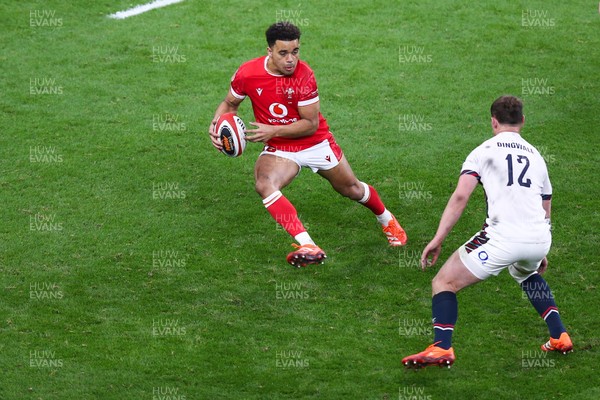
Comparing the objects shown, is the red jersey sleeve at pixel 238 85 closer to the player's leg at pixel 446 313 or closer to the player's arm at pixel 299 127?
the player's arm at pixel 299 127

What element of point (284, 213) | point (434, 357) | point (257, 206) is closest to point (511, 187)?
point (434, 357)

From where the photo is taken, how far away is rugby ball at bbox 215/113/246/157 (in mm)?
9922

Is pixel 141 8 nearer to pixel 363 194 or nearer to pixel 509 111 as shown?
pixel 363 194

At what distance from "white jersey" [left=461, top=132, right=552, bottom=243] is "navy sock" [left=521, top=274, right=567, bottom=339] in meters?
0.60

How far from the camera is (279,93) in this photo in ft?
33.1

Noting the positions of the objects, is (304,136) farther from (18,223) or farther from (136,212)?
(18,223)

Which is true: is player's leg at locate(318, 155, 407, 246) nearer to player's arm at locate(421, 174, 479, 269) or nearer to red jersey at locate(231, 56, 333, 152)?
red jersey at locate(231, 56, 333, 152)

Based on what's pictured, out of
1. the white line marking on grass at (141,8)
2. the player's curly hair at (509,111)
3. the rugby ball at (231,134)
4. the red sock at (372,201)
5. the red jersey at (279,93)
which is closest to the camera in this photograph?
the player's curly hair at (509,111)

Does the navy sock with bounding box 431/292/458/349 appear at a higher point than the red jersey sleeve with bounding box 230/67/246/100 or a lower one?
lower

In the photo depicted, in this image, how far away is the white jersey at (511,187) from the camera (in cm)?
797

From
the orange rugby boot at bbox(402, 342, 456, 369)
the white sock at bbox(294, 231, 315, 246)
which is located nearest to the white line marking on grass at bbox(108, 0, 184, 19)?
the white sock at bbox(294, 231, 315, 246)

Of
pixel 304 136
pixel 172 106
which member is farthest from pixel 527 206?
pixel 172 106

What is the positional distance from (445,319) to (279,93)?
3.19m

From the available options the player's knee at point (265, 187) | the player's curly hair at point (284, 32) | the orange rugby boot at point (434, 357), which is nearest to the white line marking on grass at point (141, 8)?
the player's curly hair at point (284, 32)
